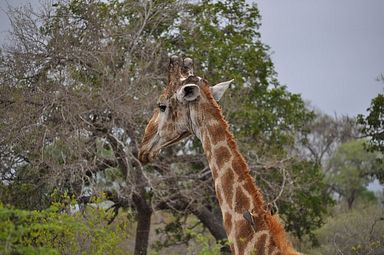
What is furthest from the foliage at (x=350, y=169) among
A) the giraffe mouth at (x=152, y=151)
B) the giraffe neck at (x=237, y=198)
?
the giraffe neck at (x=237, y=198)

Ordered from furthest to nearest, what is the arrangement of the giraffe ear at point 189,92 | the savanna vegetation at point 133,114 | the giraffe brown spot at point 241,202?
the savanna vegetation at point 133,114, the giraffe ear at point 189,92, the giraffe brown spot at point 241,202

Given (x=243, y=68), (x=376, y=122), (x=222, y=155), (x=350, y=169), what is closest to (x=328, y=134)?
(x=350, y=169)

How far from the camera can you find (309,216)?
59.9 ft

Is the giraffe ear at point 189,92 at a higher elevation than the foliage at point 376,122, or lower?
lower

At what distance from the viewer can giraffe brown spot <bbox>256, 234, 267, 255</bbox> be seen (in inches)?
213

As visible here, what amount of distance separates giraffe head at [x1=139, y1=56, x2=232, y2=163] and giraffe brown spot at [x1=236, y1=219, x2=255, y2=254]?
3.90 ft

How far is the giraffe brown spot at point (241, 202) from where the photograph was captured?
5.83 m

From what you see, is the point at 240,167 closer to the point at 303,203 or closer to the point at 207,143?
the point at 207,143

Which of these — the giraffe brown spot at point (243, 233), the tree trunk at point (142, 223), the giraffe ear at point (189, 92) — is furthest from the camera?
the tree trunk at point (142, 223)

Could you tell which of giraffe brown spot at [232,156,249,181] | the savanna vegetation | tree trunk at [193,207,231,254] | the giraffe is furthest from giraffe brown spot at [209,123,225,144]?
tree trunk at [193,207,231,254]

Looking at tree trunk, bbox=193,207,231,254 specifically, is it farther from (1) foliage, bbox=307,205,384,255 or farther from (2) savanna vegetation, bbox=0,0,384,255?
(1) foliage, bbox=307,205,384,255

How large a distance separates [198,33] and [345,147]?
29.2m

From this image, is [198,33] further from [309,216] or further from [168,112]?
[168,112]

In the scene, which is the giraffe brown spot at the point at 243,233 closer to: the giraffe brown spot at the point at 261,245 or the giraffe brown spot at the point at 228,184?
the giraffe brown spot at the point at 261,245
